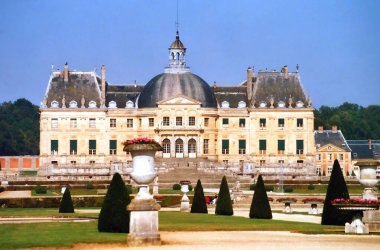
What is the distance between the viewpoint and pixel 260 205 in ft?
123

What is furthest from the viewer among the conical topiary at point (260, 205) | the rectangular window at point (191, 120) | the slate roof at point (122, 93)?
the slate roof at point (122, 93)

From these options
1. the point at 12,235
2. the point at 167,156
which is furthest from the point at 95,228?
the point at 167,156

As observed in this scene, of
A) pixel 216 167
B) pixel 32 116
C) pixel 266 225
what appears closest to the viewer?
pixel 266 225

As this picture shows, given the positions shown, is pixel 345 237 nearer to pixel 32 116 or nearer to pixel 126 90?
pixel 126 90

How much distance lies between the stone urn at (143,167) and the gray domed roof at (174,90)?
6336 centimetres

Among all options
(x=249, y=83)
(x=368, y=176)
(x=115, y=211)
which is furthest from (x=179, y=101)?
(x=115, y=211)

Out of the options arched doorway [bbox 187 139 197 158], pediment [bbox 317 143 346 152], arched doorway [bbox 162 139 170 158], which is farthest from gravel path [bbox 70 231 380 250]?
pediment [bbox 317 143 346 152]

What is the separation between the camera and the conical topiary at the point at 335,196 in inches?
1260

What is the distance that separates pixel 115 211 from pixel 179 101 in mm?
60671

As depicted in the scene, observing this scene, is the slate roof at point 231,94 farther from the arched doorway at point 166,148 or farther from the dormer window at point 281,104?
the arched doorway at point 166,148

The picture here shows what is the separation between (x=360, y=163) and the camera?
3148 centimetres

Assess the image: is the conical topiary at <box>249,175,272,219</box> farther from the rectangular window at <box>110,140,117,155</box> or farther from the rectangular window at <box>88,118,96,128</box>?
the rectangular window at <box>88,118,96,128</box>

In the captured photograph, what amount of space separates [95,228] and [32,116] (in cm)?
11228

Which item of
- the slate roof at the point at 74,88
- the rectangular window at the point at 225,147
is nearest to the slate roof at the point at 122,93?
the slate roof at the point at 74,88
